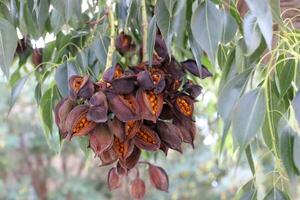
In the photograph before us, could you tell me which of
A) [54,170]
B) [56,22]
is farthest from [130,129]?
[54,170]

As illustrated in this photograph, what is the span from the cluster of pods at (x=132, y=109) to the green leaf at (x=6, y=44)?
0.09m

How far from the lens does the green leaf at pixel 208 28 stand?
698 millimetres

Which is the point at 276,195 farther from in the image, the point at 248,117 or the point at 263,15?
the point at 263,15

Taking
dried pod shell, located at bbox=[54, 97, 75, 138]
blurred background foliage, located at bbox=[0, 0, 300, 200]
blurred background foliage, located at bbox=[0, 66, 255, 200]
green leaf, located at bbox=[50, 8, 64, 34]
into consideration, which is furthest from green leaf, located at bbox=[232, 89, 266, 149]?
blurred background foliage, located at bbox=[0, 66, 255, 200]

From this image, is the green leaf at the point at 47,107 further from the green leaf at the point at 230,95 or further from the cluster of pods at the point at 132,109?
the green leaf at the point at 230,95

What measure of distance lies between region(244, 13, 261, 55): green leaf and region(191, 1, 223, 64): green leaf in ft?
0.15

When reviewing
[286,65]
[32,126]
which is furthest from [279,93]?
[32,126]

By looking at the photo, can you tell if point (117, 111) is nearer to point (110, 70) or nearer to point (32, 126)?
point (110, 70)

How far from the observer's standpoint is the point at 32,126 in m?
3.80

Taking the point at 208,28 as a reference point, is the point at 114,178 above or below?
below

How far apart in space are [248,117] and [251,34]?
9 centimetres

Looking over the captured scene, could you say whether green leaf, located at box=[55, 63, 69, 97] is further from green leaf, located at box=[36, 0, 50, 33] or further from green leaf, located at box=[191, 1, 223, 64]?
green leaf, located at box=[191, 1, 223, 64]

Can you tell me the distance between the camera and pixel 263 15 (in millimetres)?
620

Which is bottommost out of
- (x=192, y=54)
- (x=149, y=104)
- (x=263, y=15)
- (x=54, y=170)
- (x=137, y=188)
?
(x=54, y=170)
